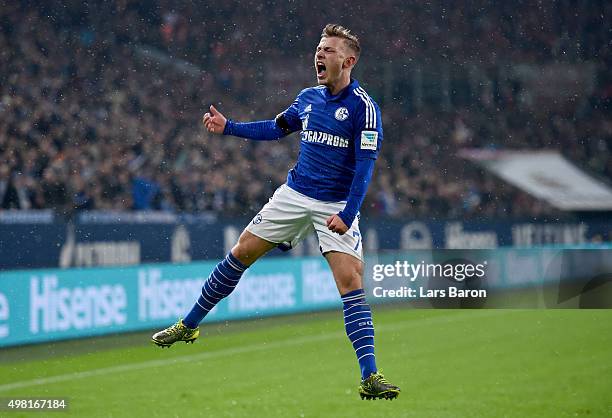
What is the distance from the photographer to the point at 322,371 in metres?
9.71

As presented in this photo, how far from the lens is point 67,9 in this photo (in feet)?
65.3

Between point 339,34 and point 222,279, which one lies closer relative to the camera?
point 339,34

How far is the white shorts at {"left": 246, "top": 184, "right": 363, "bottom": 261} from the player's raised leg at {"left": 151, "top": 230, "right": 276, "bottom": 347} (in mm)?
81

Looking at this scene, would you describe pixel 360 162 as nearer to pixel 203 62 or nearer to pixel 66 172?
pixel 66 172

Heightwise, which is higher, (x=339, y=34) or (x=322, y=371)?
(x=339, y=34)

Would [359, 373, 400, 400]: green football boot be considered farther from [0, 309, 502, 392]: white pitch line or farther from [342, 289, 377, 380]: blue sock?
[0, 309, 502, 392]: white pitch line

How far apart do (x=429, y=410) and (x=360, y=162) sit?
2271 millimetres

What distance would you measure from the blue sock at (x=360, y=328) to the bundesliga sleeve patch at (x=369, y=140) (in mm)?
877

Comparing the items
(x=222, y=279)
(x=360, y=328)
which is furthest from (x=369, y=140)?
(x=222, y=279)

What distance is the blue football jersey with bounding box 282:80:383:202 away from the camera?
20.6 feet

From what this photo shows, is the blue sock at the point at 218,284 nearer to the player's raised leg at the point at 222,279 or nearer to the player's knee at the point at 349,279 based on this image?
the player's raised leg at the point at 222,279

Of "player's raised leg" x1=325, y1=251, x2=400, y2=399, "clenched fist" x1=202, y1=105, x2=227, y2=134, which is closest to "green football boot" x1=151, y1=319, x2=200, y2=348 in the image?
"player's raised leg" x1=325, y1=251, x2=400, y2=399

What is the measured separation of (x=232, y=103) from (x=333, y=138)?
1400cm

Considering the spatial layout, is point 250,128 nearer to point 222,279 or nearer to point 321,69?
point 321,69
